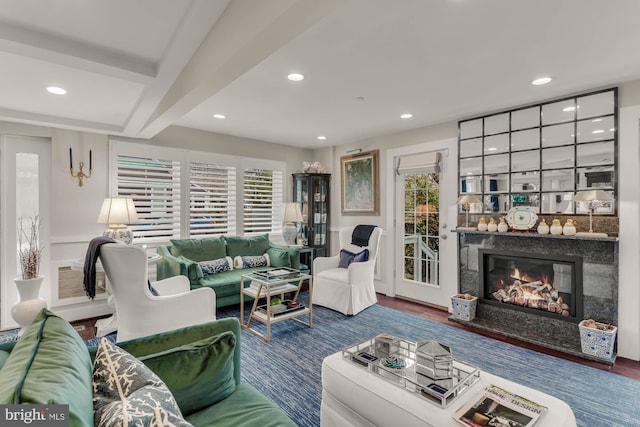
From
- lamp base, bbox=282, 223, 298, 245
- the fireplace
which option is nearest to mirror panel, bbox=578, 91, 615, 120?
the fireplace

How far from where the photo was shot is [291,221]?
5.11 metres

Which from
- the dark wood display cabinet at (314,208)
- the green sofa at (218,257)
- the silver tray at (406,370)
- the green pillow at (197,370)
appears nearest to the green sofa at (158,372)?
the green pillow at (197,370)

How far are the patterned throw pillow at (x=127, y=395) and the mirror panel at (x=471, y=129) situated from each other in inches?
155

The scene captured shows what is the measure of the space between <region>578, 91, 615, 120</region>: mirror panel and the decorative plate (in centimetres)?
98

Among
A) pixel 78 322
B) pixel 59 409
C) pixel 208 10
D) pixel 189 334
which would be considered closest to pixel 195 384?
pixel 189 334

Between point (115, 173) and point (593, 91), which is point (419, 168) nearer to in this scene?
point (593, 91)

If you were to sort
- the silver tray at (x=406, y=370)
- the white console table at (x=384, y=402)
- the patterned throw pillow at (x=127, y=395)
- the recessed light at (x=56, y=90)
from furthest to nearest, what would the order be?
the recessed light at (x=56, y=90) < the silver tray at (x=406, y=370) < the white console table at (x=384, y=402) < the patterned throw pillow at (x=127, y=395)

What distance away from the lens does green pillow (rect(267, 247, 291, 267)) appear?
446 cm

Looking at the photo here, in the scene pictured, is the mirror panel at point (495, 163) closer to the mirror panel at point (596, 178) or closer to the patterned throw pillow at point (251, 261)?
the mirror panel at point (596, 178)

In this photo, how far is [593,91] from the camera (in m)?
2.92

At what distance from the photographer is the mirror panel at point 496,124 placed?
11.5 feet

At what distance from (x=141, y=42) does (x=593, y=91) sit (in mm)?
3842

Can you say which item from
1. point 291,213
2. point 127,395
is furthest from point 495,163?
point 127,395

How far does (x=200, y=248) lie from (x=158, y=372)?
3.16 metres
